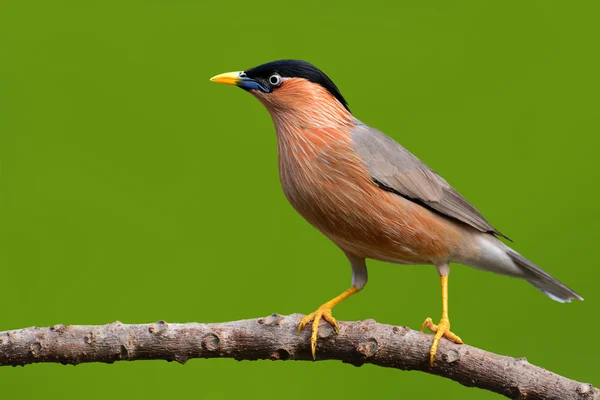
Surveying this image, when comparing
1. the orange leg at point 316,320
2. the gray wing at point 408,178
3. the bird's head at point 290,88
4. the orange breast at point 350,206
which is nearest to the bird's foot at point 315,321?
the orange leg at point 316,320

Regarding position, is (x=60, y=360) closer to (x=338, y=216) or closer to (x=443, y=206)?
(x=338, y=216)

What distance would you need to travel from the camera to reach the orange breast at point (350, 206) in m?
3.02

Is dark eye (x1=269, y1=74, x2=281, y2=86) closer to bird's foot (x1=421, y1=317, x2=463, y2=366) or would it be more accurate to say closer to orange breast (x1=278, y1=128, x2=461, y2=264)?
orange breast (x1=278, y1=128, x2=461, y2=264)

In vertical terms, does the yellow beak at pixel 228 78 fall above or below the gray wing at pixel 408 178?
above

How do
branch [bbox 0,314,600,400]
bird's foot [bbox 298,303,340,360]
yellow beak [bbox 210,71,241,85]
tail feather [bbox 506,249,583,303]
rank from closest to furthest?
branch [bbox 0,314,600,400] → bird's foot [bbox 298,303,340,360] → yellow beak [bbox 210,71,241,85] → tail feather [bbox 506,249,583,303]

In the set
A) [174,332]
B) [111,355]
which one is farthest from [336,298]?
[111,355]

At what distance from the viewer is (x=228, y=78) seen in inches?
123

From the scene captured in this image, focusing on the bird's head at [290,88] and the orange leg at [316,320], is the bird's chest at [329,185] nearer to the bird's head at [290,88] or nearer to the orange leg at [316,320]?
the bird's head at [290,88]

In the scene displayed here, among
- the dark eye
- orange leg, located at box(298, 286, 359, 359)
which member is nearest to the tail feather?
orange leg, located at box(298, 286, 359, 359)

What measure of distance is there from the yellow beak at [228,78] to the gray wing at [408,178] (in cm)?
52

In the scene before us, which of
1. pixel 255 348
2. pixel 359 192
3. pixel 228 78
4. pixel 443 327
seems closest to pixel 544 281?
pixel 443 327

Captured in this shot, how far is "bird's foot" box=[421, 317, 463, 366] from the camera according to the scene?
2.88 metres

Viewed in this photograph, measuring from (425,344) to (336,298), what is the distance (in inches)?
18.1

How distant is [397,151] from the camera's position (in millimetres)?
3266
